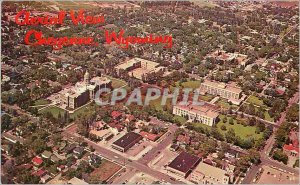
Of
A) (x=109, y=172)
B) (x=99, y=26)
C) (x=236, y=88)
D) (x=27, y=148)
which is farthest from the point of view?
(x=99, y=26)

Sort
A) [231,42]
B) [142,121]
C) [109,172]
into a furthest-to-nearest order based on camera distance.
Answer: [231,42] < [142,121] < [109,172]

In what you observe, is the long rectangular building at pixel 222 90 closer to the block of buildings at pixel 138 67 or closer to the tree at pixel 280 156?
the block of buildings at pixel 138 67

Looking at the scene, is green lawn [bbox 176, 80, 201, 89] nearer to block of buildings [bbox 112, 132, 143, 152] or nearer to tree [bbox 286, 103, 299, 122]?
tree [bbox 286, 103, 299, 122]

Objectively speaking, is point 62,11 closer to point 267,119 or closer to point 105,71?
point 105,71

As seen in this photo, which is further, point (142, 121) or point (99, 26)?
point (99, 26)

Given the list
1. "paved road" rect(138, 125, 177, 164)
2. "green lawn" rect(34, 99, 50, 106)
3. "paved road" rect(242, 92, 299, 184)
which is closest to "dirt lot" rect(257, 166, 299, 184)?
"paved road" rect(242, 92, 299, 184)

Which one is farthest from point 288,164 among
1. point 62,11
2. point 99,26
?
point 62,11
